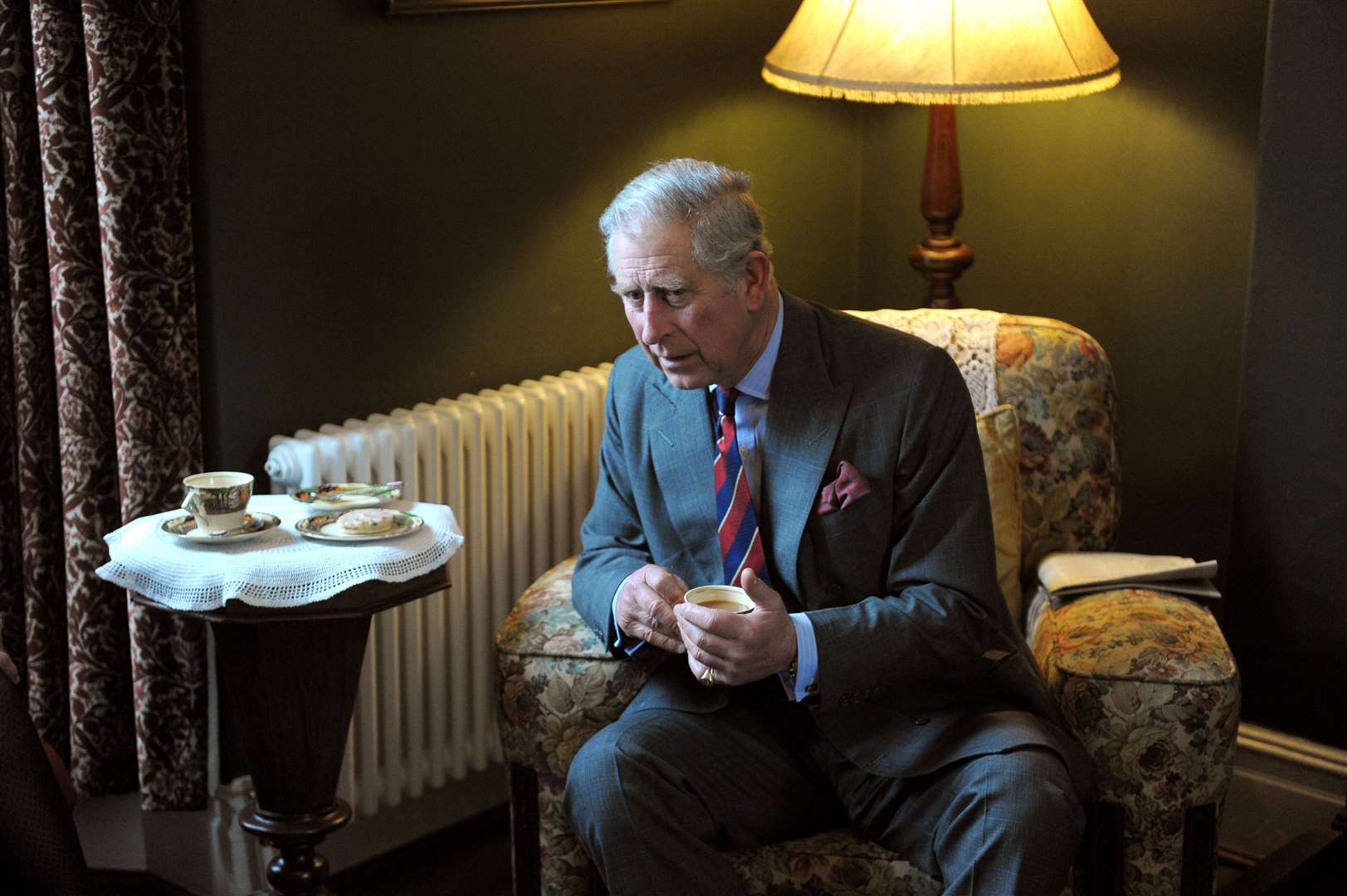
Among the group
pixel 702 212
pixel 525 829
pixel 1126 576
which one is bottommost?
pixel 525 829

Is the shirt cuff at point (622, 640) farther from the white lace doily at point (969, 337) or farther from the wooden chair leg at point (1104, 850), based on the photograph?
the white lace doily at point (969, 337)

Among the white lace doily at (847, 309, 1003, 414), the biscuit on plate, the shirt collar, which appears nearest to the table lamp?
the white lace doily at (847, 309, 1003, 414)

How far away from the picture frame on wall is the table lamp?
416 millimetres

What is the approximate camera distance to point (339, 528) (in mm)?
2088

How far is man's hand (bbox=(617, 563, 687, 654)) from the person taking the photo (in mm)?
2047

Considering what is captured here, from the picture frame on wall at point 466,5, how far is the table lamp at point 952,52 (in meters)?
0.42

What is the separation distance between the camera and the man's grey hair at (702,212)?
2.01 m

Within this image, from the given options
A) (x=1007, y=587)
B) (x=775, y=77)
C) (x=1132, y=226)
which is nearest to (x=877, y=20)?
(x=775, y=77)

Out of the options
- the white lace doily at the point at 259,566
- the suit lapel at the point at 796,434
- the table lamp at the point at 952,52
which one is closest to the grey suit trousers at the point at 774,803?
the suit lapel at the point at 796,434

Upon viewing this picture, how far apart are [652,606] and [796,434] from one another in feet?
1.00

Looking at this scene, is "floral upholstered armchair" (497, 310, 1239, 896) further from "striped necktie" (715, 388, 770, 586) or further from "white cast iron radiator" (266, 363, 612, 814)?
"white cast iron radiator" (266, 363, 612, 814)

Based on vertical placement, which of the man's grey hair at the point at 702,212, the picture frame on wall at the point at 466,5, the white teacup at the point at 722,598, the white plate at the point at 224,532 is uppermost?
the picture frame on wall at the point at 466,5

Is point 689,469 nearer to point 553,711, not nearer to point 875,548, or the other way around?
point 875,548

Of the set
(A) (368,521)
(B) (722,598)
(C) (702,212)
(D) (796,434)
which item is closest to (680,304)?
(C) (702,212)
